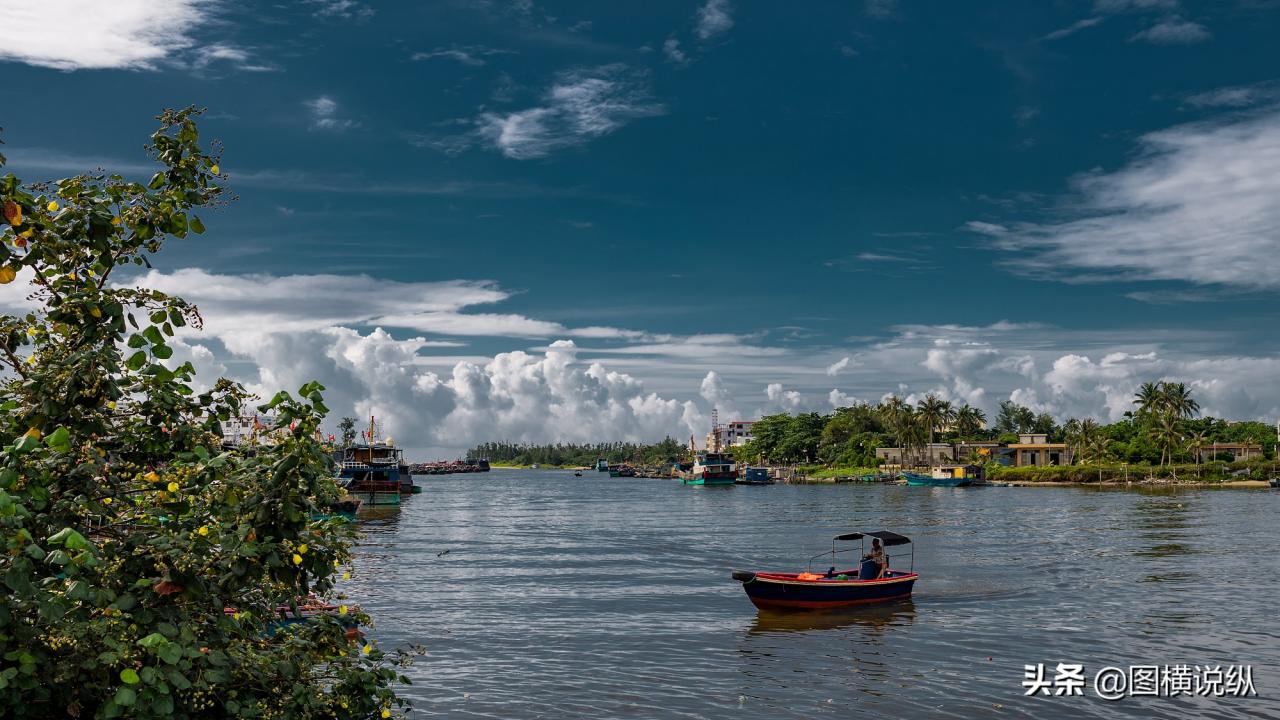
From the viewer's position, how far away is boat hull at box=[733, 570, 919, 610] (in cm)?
3055

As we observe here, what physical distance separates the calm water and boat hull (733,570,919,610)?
0.48 meters

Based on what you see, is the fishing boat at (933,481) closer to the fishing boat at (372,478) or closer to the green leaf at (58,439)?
the fishing boat at (372,478)

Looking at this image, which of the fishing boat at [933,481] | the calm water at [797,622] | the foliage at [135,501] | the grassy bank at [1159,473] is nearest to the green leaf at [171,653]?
the foliage at [135,501]

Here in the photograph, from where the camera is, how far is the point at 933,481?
154 metres

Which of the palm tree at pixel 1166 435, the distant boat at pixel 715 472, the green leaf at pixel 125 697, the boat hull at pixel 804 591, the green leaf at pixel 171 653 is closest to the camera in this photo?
the green leaf at pixel 125 697

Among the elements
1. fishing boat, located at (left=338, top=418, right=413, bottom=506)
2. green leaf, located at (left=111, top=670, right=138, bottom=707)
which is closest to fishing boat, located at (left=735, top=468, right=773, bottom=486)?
fishing boat, located at (left=338, top=418, right=413, bottom=506)

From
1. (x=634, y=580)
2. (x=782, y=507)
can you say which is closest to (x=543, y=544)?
(x=634, y=580)

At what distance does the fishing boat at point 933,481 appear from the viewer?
489 ft

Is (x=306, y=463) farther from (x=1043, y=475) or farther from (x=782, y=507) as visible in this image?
(x=1043, y=475)

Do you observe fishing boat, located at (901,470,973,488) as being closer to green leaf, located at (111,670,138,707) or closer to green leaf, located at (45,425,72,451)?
green leaf, located at (111,670,138,707)

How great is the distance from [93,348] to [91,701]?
10.2 feet

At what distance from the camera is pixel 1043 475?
495ft

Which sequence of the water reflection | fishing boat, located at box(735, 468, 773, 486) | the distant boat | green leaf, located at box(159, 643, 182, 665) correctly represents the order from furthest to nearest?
fishing boat, located at box(735, 468, 773, 486)
the distant boat
the water reflection
green leaf, located at box(159, 643, 182, 665)

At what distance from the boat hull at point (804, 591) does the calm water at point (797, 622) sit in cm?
48
